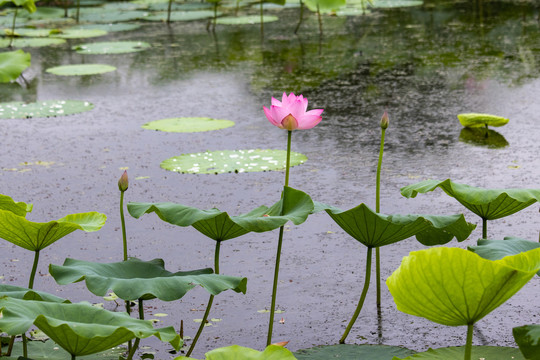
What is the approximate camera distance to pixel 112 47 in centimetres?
604

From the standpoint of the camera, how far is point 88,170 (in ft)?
10.1

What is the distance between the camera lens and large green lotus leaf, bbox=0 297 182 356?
3.51 feet

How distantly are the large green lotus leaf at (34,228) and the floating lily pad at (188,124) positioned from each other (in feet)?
6.52

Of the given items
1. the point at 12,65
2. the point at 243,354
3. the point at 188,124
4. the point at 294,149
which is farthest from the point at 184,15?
the point at 243,354

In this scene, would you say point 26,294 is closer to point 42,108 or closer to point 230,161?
point 230,161

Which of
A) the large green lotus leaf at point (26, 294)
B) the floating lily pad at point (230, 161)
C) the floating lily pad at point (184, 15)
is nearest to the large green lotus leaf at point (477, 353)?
the large green lotus leaf at point (26, 294)

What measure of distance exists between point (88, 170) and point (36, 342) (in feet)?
5.03

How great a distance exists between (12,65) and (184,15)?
4.02 meters

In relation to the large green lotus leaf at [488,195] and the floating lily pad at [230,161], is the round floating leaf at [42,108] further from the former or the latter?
the large green lotus leaf at [488,195]

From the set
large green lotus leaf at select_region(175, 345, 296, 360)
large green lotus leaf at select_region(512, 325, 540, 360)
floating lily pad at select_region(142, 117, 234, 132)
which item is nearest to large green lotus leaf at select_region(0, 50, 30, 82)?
floating lily pad at select_region(142, 117, 234, 132)

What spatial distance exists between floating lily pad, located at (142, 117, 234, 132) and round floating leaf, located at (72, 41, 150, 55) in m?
2.28

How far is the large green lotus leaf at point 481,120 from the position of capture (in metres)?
3.34

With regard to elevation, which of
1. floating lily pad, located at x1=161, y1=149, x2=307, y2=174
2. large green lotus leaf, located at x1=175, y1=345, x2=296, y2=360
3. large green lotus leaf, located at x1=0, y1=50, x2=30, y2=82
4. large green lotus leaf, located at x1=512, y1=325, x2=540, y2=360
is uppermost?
large green lotus leaf, located at x1=512, y1=325, x2=540, y2=360

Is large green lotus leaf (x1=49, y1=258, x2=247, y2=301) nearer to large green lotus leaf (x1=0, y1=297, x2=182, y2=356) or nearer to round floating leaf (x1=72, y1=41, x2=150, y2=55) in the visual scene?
large green lotus leaf (x1=0, y1=297, x2=182, y2=356)
